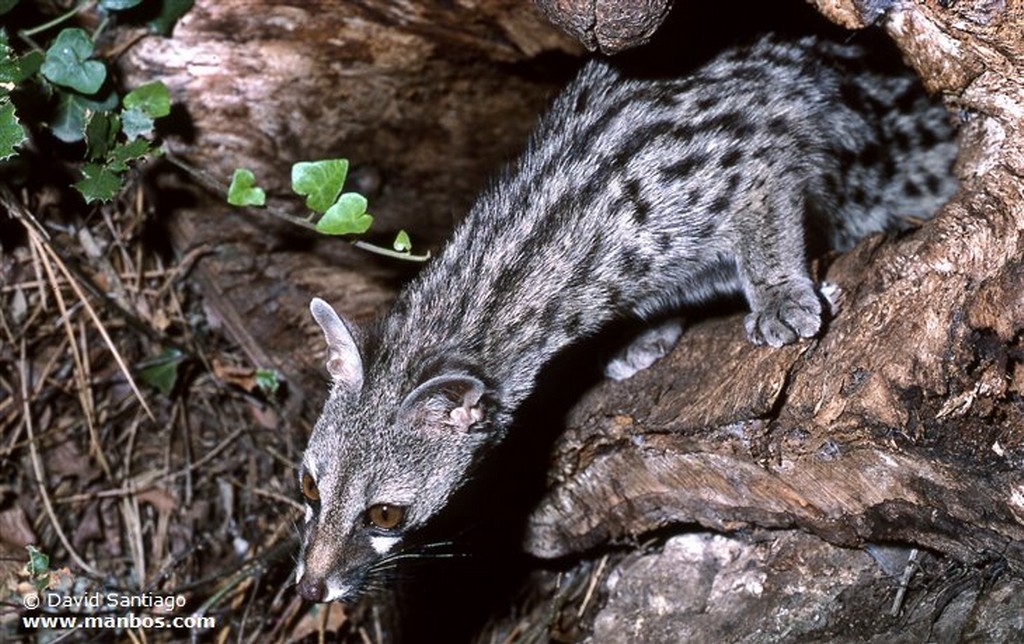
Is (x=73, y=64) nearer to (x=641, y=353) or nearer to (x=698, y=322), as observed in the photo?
(x=641, y=353)

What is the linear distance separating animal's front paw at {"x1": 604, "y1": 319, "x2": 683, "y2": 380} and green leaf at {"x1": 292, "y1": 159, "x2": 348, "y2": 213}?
1393 mm

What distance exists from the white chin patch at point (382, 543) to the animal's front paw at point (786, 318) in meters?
1.62

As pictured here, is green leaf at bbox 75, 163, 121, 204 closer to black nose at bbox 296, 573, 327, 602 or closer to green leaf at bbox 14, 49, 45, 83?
green leaf at bbox 14, 49, 45, 83

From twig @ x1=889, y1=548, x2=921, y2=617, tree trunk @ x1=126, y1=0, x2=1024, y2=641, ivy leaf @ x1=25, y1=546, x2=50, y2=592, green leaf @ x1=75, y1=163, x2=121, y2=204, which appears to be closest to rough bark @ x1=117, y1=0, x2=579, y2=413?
tree trunk @ x1=126, y1=0, x2=1024, y2=641

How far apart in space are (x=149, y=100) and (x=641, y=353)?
2383 mm

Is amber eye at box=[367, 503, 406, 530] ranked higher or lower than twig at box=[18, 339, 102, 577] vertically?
higher

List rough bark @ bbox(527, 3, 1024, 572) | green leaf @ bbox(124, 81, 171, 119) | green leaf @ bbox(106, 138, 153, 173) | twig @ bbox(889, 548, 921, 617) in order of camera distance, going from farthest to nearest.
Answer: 1. green leaf @ bbox(124, 81, 171, 119)
2. green leaf @ bbox(106, 138, 153, 173)
3. twig @ bbox(889, 548, 921, 617)
4. rough bark @ bbox(527, 3, 1024, 572)

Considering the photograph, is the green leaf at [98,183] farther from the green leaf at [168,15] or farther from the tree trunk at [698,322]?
the green leaf at [168,15]

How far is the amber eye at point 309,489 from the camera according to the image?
445 cm

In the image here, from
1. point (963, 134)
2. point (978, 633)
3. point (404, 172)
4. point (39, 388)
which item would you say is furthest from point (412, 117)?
point (978, 633)

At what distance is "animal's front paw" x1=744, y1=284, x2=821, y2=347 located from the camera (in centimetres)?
406

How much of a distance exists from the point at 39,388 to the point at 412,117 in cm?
222

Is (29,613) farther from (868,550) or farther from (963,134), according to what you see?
(963,134)

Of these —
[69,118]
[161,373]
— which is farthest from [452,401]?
[69,118]
